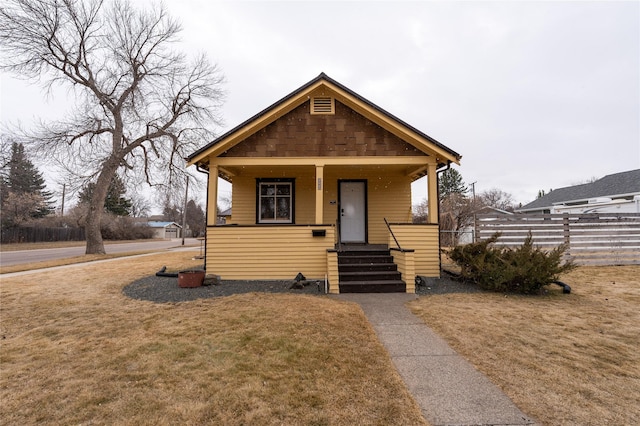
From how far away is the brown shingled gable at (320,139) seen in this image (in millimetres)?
8812

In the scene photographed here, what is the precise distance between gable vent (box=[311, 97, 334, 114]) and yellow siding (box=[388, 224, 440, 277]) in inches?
167

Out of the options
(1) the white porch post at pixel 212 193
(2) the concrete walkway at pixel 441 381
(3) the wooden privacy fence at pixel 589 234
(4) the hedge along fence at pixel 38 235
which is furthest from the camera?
(4) the hedge along fence at pixel 38 235

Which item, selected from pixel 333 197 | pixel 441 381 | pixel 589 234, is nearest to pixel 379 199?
→ pixel 333 197

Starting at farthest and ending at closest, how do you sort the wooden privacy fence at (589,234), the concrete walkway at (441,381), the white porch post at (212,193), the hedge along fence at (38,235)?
the hedge along fence at (38,235) < the wooden privacy fence at (589,234) < the white porch post at (212,193) < the concrete walkway at (441,381)

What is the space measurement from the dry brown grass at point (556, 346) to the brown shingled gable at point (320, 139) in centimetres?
473

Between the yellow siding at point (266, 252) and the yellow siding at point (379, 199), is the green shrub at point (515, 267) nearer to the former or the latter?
the yellow siding at point (379, 199)

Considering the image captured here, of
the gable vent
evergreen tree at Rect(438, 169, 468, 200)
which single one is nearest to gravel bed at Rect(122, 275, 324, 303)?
the gable vent

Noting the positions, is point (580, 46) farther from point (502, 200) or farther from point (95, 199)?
point (502, 200)

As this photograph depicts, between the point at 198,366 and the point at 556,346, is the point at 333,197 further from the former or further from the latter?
the point at 198,366

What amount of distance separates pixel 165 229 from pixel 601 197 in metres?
67.7

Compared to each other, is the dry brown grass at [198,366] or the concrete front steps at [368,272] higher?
the concrete front steps at [368,272]

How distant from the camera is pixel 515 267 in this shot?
22.3 ft

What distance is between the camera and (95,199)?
17.9 meters

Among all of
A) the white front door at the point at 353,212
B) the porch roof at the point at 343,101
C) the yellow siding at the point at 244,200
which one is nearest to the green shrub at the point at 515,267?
the porch roof at the point at 343,101
